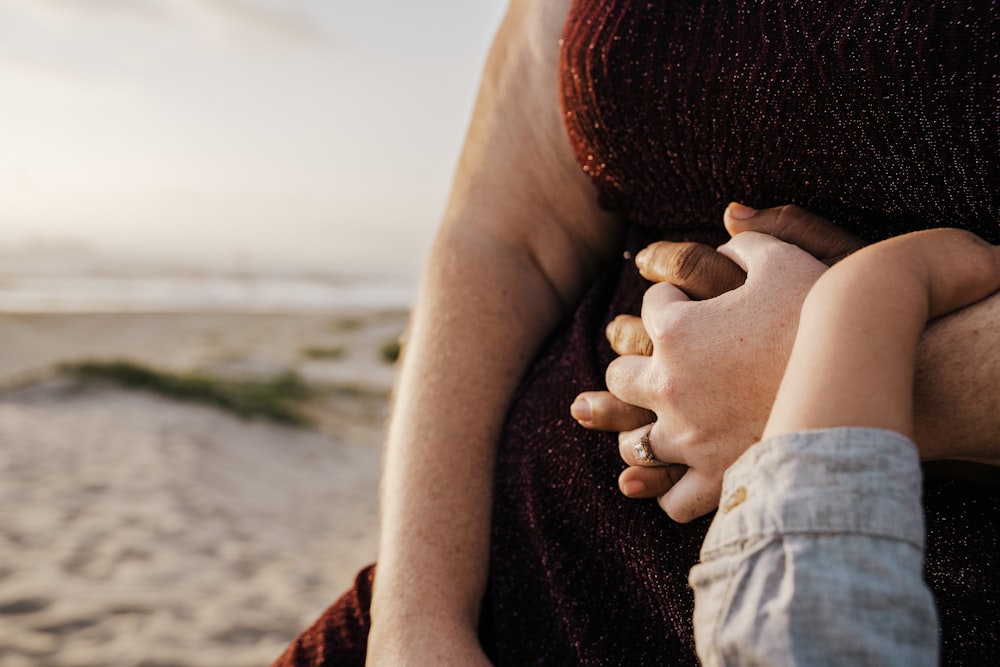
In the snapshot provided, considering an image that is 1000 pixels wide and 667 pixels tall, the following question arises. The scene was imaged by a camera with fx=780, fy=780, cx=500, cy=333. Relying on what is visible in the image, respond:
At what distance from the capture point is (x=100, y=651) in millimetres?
3529

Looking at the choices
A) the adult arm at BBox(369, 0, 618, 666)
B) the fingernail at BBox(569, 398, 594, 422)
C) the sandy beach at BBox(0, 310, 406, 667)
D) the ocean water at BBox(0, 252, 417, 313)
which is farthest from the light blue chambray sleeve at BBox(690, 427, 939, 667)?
the ocean water at BBox(0, 252, 417, 313)

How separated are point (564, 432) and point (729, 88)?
538 mm

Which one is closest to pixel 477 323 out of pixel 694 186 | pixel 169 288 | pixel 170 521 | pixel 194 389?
pixel 694 186

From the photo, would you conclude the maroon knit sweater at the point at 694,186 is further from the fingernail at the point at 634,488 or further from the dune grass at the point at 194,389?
the dune grass at the point at 194,389

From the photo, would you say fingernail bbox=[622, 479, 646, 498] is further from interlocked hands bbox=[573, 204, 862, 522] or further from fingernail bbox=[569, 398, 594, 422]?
fingernail bbox=[569, 398, 594, 422]

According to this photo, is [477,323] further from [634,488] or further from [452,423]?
[634,488]

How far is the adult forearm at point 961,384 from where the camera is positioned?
0.82 metres

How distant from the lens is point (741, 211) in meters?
1.07

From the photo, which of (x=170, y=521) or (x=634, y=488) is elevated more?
(x=634, y=488)

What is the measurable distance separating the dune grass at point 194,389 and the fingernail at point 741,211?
785cm

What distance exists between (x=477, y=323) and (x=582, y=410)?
314mm

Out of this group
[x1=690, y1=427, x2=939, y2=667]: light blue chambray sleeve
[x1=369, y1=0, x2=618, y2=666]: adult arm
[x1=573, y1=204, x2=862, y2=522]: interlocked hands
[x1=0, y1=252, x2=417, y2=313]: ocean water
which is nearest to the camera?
[x1=690, y1=427, x2=939, y2=667]: light blue chambray sleeve

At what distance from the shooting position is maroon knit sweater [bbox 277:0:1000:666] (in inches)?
35.0

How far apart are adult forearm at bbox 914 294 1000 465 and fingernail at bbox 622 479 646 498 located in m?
0.33
